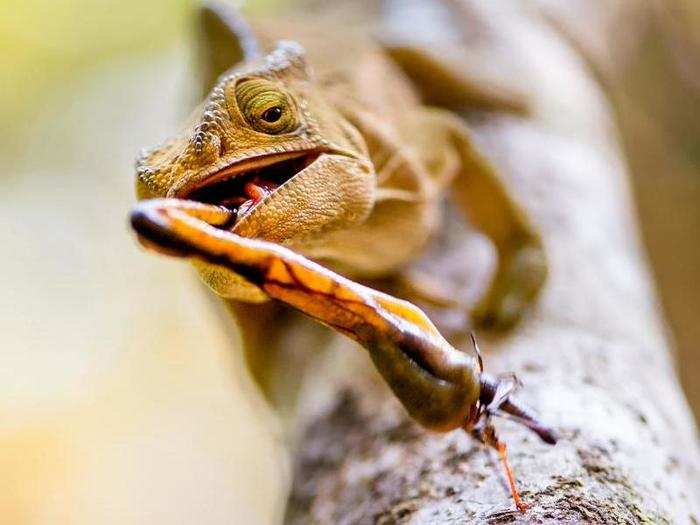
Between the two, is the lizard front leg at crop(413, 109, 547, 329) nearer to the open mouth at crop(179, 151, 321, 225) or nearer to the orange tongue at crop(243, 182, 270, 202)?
the open mouth at crop(179, 151, 321, 225)

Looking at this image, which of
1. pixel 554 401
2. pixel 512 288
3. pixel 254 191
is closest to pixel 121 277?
pixel 512 288

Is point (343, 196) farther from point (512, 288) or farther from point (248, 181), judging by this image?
point (512, 288)

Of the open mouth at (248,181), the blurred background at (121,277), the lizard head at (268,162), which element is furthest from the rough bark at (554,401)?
the blurred background at (121,277)

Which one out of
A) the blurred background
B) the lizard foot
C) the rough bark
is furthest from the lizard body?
the blurred background

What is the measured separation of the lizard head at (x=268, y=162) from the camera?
1.50 meters

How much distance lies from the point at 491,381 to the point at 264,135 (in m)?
0.71

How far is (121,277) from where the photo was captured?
522 cm

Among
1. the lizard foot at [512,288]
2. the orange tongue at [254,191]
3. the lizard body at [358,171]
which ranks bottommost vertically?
the lizard foot at [512,288]

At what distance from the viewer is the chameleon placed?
1.13 m

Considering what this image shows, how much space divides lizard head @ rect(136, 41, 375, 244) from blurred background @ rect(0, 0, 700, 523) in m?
1.86

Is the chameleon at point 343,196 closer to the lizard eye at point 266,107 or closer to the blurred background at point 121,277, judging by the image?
the lizard eye at point 266,107

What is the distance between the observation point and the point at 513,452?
1474 millimetres

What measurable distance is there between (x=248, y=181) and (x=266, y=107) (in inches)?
6.7

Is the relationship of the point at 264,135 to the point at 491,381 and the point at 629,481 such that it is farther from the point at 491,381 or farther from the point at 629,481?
the point at 629,481
